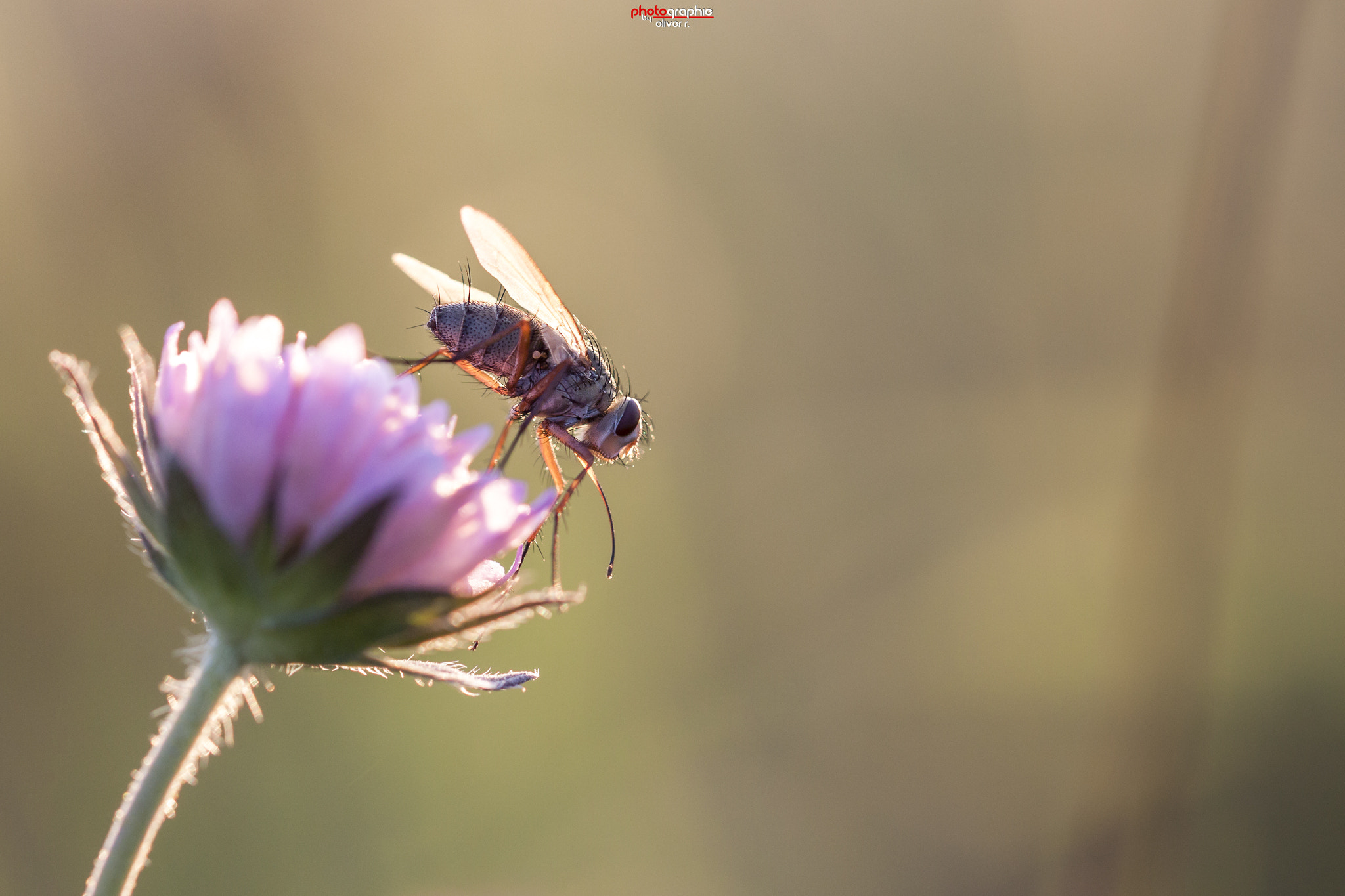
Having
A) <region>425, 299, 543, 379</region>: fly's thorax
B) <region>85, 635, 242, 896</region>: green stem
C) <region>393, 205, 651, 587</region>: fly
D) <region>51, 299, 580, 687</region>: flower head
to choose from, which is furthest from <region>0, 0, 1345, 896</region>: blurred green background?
<region>85, 635, 242, 896</region>: green stem

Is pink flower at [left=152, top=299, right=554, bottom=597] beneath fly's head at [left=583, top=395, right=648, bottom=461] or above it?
above

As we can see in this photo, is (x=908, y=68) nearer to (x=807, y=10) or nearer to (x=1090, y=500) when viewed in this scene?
(x=807, y=10)

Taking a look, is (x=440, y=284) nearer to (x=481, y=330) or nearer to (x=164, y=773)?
(x=481, y=330)

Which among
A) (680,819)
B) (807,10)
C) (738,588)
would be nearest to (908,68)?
(807,10)

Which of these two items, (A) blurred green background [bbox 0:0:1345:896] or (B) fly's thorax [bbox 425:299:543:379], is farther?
(A) blurred green background [bbox 0:0:1345:896]

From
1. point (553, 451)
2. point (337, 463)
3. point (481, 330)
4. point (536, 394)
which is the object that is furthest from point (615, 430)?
point (337, 463)

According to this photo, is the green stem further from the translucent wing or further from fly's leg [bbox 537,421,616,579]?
the translucent wing
